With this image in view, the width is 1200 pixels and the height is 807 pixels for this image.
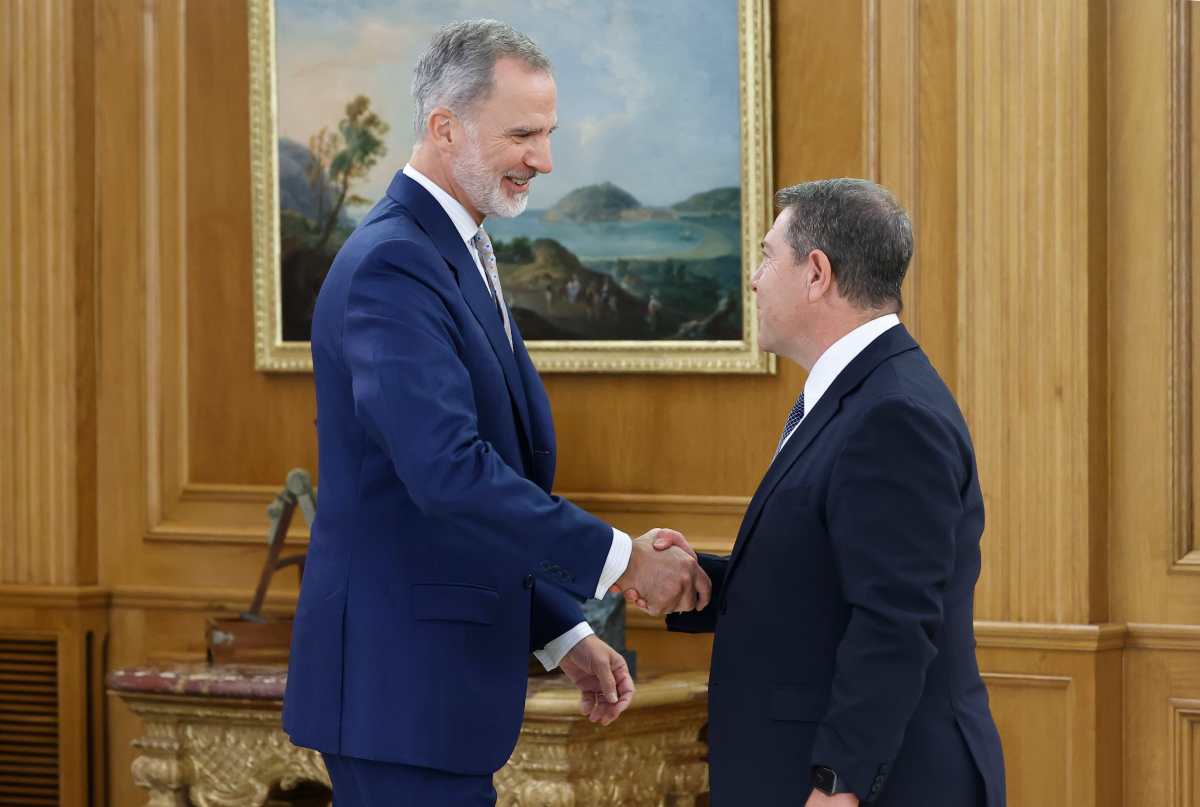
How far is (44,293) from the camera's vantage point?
209 inches

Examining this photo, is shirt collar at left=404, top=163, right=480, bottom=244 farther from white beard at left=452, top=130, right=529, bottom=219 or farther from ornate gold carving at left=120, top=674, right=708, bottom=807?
ornate gold carving at left=120, top=674, right=708, bottom=807

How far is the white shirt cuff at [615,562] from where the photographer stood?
264cm

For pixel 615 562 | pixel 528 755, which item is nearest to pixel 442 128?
pixel 615 562

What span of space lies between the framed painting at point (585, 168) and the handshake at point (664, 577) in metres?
1.89

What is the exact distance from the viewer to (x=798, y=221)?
8.43ft

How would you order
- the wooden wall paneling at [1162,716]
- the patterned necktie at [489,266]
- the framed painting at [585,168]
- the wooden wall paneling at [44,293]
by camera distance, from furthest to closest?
the wooden wall paneling at [44,293] < the framed painting at [585,168] < the wooden wall paneling at [1162,716] < the patterned necktie at [489,266]

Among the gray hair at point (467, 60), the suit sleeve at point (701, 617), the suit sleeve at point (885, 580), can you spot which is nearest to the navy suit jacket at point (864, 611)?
the suit sleeve at point (885, 580)

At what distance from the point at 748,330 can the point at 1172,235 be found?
3.83 feet

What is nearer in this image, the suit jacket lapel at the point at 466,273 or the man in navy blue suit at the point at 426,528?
the man in navy blue suit at the point at 426,528

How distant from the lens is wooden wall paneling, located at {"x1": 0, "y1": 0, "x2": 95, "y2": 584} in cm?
→ 528

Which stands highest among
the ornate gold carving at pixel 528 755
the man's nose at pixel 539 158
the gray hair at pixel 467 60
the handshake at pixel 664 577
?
the gray hair at pixel 467 60

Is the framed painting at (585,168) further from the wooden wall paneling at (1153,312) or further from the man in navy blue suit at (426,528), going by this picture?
the man in navy blue suit at (426,528)

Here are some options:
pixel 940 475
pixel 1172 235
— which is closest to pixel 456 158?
pixel 940 475

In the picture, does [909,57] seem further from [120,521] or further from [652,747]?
[120,521]
